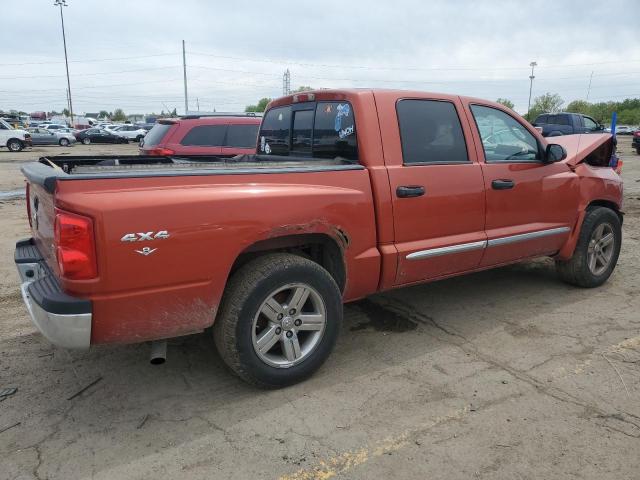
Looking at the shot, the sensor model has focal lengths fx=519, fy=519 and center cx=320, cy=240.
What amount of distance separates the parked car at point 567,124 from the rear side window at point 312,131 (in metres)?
17.4

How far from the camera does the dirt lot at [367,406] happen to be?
8.42ft

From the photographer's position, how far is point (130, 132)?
45.1 meters

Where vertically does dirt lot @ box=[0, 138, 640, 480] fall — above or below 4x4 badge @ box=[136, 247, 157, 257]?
below

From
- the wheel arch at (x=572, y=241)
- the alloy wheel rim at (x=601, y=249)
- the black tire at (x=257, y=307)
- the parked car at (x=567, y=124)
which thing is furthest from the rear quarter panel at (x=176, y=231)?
the parked car at (x=567, y=124)

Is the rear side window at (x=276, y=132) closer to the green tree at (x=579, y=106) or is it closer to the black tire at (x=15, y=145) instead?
the black tire at (x=15, y=145)

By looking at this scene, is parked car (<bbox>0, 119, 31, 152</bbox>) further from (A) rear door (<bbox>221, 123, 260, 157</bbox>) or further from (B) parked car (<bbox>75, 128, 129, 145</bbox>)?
(A) rear door (<bbox>221, 123, 260, 157</bbox>)

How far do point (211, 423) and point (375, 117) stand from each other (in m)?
2.26

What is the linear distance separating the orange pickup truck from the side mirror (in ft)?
0.04

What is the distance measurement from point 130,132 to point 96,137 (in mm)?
6011

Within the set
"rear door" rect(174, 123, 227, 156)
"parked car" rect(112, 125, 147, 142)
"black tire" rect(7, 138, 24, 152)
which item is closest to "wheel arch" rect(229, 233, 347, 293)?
"rear door" rect(174, 123, 227, 156)

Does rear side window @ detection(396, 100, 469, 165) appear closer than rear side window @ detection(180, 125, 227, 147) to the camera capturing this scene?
Yes

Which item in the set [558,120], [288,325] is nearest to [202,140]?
[288,325]

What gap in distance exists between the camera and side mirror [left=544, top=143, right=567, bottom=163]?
4535 mm

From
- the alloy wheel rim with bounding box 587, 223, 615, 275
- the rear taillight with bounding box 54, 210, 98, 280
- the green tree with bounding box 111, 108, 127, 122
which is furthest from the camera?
the green tree with bounding box 111, 108, 127, 122
